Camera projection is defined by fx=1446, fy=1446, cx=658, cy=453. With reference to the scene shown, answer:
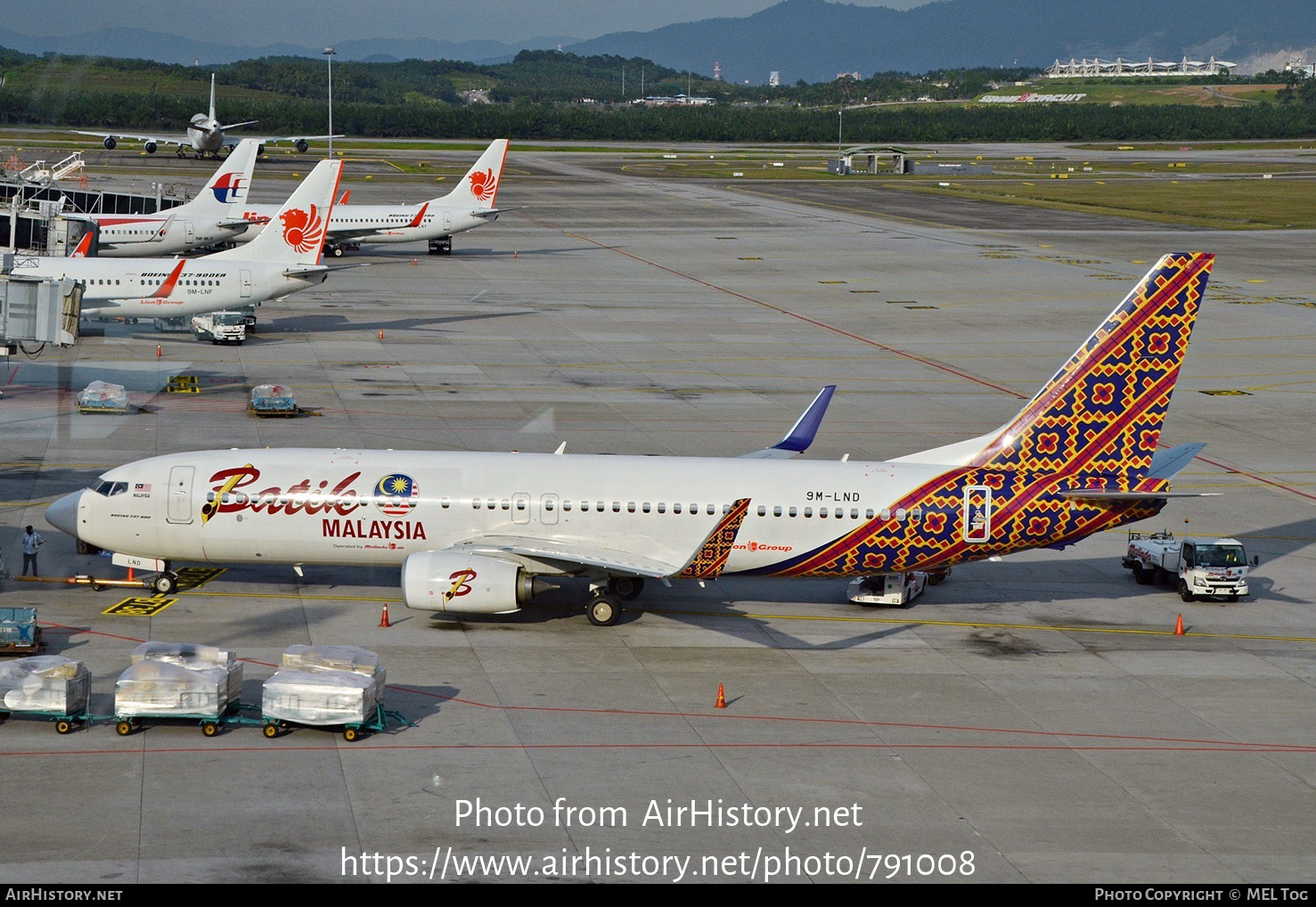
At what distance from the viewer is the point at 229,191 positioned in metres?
93.0

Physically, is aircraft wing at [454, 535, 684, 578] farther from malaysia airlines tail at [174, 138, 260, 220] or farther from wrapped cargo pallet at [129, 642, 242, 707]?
malaysia airlines tail at [174, 138, 260, 220]

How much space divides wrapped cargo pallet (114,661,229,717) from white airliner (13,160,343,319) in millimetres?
45249

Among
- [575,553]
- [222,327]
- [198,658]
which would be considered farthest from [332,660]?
[222,327]

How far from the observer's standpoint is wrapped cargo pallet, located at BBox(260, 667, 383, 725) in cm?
2697

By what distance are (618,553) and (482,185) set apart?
77.8m

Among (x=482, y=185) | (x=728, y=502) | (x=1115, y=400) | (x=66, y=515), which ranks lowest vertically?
(x=66, y=515)

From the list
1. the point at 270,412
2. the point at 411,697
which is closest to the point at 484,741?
the point at 411,697

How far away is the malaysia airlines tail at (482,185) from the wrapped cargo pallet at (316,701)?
83579mm

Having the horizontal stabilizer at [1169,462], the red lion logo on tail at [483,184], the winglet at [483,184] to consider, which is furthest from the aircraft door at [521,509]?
the red lion logo on tail at [483,184]

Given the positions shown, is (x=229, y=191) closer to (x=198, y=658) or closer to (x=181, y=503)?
(x=181, y=503)

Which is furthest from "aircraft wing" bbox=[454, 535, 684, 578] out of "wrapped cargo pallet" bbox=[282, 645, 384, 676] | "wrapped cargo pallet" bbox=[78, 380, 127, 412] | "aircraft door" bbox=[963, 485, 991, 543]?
"wrapped cargo pallet" bbox=[78, 380, 127, 412]

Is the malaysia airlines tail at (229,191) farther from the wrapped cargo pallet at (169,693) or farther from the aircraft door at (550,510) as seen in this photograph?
the wrapped cargo pallet at (169,693)

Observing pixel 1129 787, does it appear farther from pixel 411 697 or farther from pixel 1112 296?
pixel 1112 296

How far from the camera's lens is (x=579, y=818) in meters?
23.9
